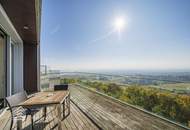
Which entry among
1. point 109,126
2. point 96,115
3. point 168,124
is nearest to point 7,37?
point 96,115

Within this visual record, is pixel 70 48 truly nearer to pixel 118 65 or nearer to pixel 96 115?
pixel 118 65

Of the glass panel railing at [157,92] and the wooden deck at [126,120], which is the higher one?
the glass panel railing at [157,92]

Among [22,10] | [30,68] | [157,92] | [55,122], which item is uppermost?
[22,10]

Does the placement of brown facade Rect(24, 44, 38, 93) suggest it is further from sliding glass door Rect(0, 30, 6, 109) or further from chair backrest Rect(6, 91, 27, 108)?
chair backrest Rect(6, 91, 27, 108)

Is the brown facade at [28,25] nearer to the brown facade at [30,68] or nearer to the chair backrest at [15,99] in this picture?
the brown facade at [30,68]

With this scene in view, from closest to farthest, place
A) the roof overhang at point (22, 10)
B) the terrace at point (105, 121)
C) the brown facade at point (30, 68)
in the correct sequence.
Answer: the roof overhang at point (22, 10) < the terrace at point (105, 121) < the brown facade at point (30, 68)

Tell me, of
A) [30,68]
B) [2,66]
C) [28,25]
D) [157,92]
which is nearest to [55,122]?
[2,66]

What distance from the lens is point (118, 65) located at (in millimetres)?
16109

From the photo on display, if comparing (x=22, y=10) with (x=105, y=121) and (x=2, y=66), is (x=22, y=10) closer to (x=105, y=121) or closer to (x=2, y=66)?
(x=2, y=66)

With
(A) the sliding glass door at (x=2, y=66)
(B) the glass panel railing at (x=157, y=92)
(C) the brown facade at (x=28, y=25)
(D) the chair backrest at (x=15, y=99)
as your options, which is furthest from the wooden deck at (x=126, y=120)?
(C) the brown facade at (x=28, y=25)

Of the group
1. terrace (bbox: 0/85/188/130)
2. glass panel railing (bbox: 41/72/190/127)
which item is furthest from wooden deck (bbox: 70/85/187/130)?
glass panel railing (bbox: 41/72/190/127)

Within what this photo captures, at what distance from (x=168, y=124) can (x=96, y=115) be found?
4.96 feet

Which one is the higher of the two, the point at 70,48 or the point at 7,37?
the point at 70,48

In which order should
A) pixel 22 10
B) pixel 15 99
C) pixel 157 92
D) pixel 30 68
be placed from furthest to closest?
1. pixel 30 68
2. pixel 157 92
3. pixel 22 10
4. pixel 15 99
